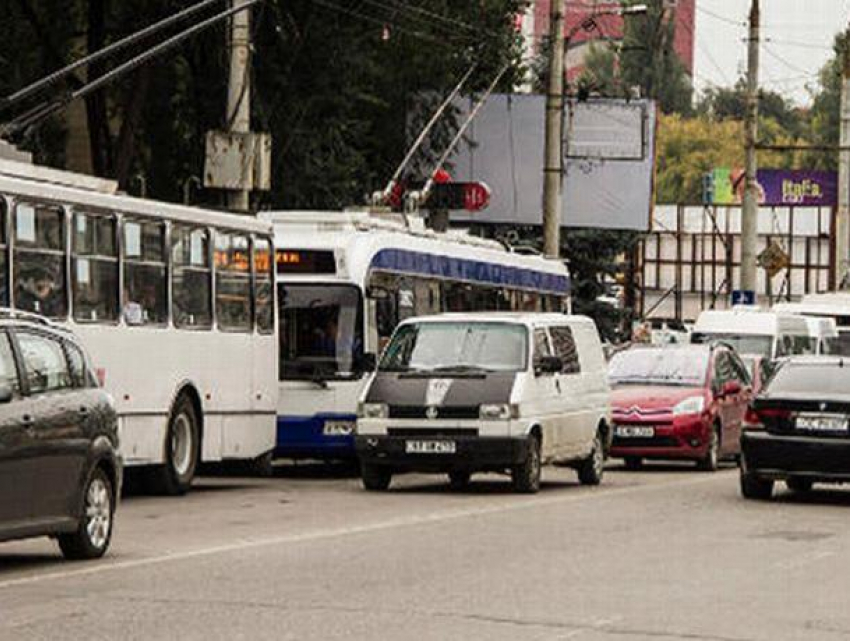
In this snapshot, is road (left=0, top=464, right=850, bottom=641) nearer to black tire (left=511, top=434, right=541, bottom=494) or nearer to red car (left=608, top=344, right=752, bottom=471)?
black tire (left=511, top=434, right=541, bottom=494)

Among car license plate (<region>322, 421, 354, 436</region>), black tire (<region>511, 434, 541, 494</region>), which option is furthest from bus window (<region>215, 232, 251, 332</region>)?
black tire (<region>511, 434, 541, 494</region>)

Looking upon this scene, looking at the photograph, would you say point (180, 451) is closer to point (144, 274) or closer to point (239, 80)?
point (144, 274)

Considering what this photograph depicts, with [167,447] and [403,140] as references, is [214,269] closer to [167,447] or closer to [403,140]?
[167,447]

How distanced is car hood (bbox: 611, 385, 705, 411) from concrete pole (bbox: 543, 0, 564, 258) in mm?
11978

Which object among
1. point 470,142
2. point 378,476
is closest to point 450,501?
point 378,476

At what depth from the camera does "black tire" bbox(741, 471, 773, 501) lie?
27766 millimetres

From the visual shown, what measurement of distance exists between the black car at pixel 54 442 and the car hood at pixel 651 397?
55.8ft

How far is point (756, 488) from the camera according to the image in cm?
2789

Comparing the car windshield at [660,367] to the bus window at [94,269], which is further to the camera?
the car windshield at [660,367]

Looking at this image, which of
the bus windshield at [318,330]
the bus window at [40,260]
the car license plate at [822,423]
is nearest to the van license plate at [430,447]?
the car license plate at [822,423]

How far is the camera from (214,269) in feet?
93.1

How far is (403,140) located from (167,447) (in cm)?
3230

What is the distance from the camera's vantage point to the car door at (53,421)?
57.8 feet

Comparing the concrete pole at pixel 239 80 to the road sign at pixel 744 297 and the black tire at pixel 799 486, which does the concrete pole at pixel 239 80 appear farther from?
the road sign at pixel 744 297
